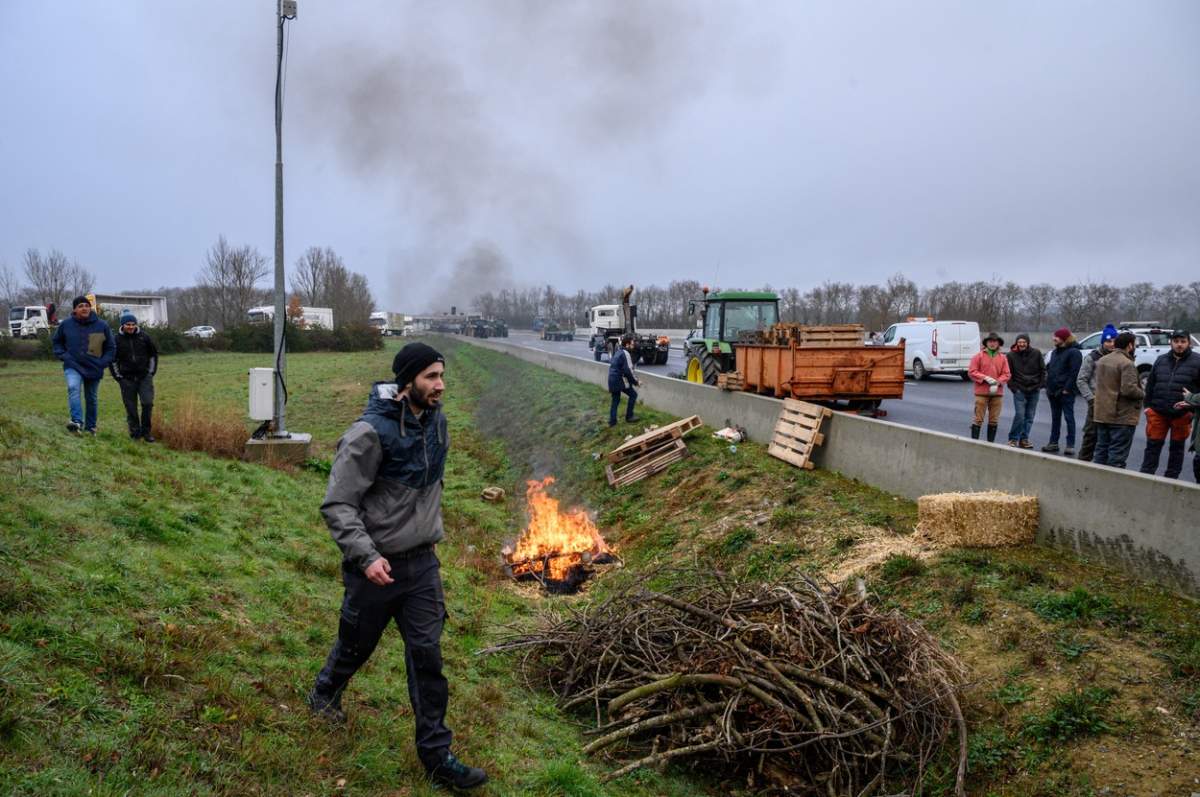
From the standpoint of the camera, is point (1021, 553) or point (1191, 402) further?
point (1191, 402)

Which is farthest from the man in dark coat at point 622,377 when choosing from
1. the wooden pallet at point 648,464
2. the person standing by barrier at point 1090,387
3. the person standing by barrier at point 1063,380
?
the person standing by barrier at point 1090,387

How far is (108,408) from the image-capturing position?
51.6 ft

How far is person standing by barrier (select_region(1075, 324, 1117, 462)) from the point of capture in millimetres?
9195

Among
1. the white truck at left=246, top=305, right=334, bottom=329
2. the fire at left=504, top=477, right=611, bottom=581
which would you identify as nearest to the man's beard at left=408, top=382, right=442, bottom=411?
the fire at left=504, top=477, right=611, bottom=581

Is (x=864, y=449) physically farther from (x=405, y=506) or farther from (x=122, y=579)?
(x=122, y=579)

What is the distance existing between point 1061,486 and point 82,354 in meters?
10.6

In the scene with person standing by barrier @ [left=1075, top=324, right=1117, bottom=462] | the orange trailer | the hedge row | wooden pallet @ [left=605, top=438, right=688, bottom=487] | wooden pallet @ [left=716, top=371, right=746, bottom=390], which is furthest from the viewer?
the hedge row

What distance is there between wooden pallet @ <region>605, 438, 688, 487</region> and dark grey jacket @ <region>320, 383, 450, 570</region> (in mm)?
8020

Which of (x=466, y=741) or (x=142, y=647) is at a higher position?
(x=142, y=647)

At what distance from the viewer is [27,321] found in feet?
148

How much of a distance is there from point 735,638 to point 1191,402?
18.2ft

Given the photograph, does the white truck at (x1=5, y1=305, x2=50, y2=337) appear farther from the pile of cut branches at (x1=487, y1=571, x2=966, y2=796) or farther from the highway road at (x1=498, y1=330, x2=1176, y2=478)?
the pile of cut branches at (x1=487, y1=571, x2=966, y2=796)

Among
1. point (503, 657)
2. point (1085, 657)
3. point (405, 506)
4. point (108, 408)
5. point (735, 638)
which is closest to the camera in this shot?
point (405, 506)

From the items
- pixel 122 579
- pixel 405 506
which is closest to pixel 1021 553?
pixel 405 506
